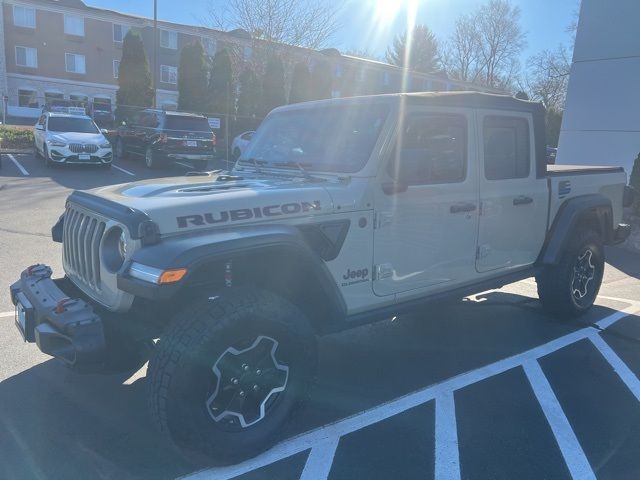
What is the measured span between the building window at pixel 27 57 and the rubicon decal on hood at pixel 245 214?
46.1 meters

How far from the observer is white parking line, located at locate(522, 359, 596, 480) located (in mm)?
3004

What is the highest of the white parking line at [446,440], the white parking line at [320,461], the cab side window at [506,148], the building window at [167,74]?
the building window at [167,74]

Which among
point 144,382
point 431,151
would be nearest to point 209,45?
point 431,151

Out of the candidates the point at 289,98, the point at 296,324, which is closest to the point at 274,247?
the point at 296,324

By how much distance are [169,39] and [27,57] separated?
10.9 meters

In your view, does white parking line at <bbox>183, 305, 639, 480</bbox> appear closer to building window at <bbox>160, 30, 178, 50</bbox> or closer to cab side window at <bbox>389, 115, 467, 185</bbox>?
cab side window at <bbox>389, 115, 467, 185</bbox>

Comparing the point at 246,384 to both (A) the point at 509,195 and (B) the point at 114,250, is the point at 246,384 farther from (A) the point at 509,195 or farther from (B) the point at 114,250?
(A) the point at 509,195

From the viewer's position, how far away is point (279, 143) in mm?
4336

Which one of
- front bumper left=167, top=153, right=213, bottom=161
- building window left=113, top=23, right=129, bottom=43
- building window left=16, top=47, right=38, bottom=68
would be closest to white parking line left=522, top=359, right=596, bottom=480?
front bumper left=167, top=153, right=213, bottom=161

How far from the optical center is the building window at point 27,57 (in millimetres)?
41000

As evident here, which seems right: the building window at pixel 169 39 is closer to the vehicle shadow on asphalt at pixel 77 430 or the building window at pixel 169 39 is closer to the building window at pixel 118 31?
the building window at pixel 118 31

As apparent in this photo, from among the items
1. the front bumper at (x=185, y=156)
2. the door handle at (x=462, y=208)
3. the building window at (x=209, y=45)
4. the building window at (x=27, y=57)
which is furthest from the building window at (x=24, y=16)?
the door handle at (x=462, y=208)

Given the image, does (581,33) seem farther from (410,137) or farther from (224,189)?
(224,189)

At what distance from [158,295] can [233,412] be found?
832 millimetres
